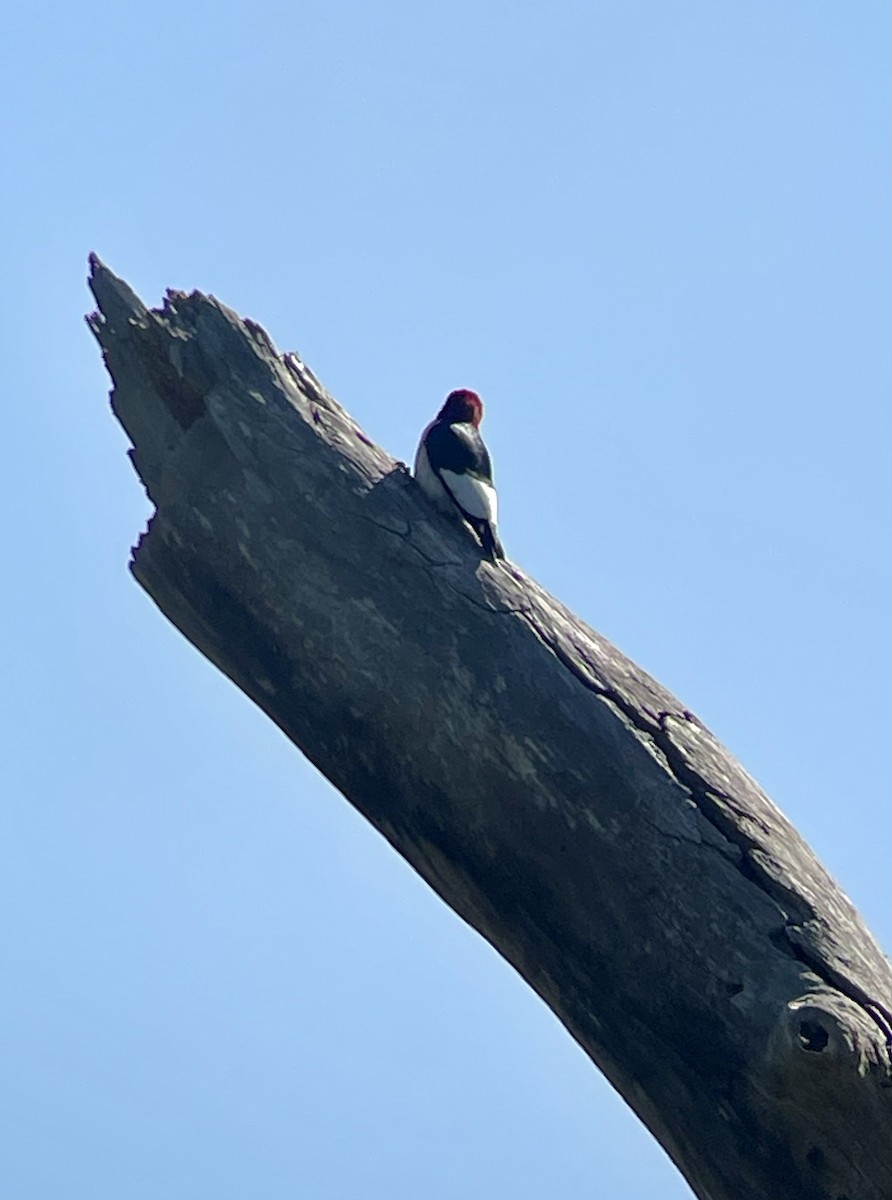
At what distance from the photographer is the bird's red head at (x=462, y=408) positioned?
5.46 meters

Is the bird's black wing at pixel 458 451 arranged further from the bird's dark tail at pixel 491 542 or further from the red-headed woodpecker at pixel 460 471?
the bird's dark tail at pixel 491 542

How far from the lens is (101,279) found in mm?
4266

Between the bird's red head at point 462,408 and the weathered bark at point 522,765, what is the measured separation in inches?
51.5

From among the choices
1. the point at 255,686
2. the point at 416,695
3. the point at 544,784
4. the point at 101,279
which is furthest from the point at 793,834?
the point at 101,279

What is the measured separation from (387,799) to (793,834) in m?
1.01

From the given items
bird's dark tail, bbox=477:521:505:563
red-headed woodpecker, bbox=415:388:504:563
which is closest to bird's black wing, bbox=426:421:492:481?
red-headed woodpecker, bbox=415:388:504:563

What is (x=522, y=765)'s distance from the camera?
3.56 metres

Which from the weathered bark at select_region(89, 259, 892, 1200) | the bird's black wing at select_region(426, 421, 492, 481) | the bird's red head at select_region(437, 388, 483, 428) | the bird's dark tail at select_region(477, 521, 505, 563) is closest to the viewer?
the weathered bark at select_region(89, 259, 892, 1200)

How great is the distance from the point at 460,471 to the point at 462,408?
3.27ft

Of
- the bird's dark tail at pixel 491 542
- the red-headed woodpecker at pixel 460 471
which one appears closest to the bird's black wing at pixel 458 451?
the red-headed woodpecker at pixel 460 471

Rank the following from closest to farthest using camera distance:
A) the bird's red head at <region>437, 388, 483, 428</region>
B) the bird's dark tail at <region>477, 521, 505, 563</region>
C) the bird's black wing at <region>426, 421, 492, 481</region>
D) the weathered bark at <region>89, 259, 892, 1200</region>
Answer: the weathered bark at <region>89, 259, 892, 1200</region> → the bird's dark tail at <region>477, 521, 505, 563</region> → the bird's black wing at <region>426, 421, 492, 481</region> → the bird's red head at <region>437, 388, 483, 428</region>

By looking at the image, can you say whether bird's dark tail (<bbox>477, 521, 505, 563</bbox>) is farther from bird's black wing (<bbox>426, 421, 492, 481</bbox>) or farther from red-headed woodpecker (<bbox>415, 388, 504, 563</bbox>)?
bird's black wing (<bbox>426, 421, 492, 481</bbox>)

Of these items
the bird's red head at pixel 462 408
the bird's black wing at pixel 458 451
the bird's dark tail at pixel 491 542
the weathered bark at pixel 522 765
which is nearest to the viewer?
the weathered bark at pixel 522 765

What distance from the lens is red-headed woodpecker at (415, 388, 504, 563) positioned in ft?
13.5
